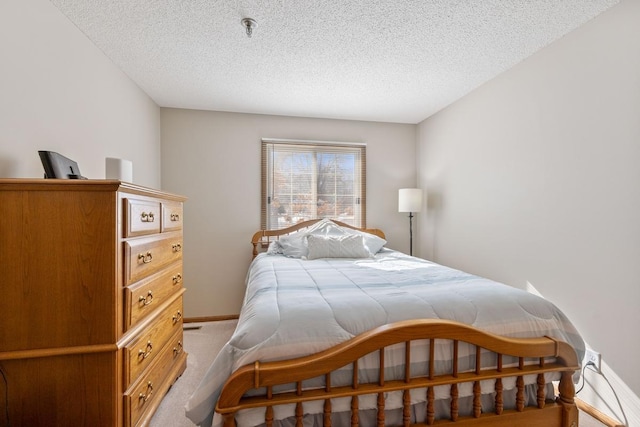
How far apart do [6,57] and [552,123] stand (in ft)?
10.9

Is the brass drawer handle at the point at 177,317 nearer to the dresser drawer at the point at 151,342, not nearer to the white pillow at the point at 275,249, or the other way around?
the dresser drawer at the point at 151,342

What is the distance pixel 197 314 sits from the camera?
132 inches

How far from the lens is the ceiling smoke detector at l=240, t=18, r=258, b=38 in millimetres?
1821

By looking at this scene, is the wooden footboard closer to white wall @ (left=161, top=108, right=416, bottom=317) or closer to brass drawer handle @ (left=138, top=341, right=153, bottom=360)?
brass drawer handle @ (left=138, top=341, right=153, bottom=360)

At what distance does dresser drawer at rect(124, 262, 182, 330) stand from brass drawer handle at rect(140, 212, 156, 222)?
1.06 feet

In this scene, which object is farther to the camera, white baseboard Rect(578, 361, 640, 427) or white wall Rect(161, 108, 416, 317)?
white wall Rect(161, 108, 416, 317)

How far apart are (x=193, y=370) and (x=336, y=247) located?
160 cm

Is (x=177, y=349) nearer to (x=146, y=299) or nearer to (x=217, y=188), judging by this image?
(x=146, y=299)

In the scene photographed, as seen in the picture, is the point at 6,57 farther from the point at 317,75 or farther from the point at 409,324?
the point at 409,324

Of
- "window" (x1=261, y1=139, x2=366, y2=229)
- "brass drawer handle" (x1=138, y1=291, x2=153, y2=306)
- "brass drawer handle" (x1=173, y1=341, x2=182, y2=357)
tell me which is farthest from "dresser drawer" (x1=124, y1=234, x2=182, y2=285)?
"window" (x1=261, y1=139, x2=366, y2=229)

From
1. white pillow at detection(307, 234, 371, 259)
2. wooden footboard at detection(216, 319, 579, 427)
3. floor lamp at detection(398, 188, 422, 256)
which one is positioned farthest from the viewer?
floor lamp at detection(398, 188, 422, 256)

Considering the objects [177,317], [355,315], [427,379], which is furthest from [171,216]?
[427,379]

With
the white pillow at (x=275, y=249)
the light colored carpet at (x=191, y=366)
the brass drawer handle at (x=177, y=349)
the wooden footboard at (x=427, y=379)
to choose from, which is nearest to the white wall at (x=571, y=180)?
the wooden footboard at (x=427, y=379)

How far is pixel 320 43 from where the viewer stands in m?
2.08
